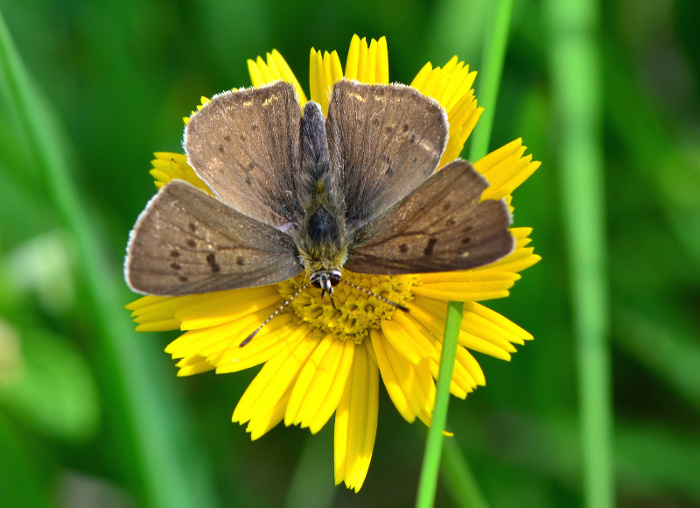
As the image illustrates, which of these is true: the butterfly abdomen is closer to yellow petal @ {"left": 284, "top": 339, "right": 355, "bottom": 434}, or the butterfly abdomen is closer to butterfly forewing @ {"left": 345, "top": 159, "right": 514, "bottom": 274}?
butterfly forewing @ {"left": 345, "top": 159, "right": 514, "bottom": 274}

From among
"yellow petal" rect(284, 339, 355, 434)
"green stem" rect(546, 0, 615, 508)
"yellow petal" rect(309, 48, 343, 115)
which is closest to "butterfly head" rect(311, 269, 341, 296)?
"yellow petal" rect(284, 339, 355, 434)

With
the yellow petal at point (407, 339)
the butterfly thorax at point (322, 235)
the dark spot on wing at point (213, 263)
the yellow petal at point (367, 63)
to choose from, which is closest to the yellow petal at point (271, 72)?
the yellow petal at point (367, 63)

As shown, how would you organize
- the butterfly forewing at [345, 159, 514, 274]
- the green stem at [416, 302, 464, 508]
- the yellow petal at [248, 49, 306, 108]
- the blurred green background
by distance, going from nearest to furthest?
1. the green stem at [416, 302, 464, 508]
2. the butterfly forewing at [345, 159, 514, 274]
3. the yellow petal at [248, 49, 306, 108]
4. the blurred green background

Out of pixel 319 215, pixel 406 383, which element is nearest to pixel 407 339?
pixel 406 383

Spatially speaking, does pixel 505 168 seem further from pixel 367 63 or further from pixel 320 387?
pixel 320 387

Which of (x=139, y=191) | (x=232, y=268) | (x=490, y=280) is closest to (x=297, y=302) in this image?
(x=232, y=268)

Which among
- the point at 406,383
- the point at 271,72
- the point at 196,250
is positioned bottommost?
the point at 406,383
